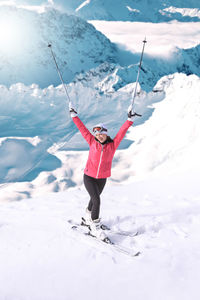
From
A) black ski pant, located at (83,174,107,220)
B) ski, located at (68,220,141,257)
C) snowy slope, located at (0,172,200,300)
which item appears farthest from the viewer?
black ski pant, located at (83,174,107,220)

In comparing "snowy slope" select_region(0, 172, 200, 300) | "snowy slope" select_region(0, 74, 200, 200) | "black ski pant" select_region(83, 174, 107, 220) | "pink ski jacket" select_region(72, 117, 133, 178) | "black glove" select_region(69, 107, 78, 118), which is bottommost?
"snowy slope" select_region(0, 74, 200, 200)

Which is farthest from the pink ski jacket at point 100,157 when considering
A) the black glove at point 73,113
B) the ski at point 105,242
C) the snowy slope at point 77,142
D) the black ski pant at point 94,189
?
the snowy slope at point 77,142

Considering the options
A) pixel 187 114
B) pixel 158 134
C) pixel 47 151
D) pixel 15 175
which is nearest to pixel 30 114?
pixel 47 151

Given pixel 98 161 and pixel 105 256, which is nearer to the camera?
pixel 105 256

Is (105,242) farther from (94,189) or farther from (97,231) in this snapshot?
(94,189)

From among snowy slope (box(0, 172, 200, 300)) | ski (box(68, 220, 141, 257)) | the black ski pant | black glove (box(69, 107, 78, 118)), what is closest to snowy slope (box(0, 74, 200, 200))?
snowy slope (box(0, 172, 200, 300))

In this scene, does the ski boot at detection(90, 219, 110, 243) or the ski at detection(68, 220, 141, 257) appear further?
the ski boot at detection(90, 219, 110, 243)

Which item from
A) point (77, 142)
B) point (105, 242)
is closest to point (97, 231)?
point (105, 242)

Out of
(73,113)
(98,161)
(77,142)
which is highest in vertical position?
(73,113)

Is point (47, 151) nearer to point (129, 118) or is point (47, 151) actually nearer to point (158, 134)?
point (158, 134)

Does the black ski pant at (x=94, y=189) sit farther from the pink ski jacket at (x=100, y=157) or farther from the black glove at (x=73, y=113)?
the black glove at (x=73, y=113)

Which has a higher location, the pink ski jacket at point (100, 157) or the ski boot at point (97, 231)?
the pink ski jacket at point (100, 157)

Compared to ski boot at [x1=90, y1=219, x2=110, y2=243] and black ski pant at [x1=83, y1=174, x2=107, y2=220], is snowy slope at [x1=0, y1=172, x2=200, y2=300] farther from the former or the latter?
black ski pant at [x1=83, y1=174, x2=107, y2=220]

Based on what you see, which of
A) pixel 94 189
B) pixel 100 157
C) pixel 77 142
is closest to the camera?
pixel 100 157
